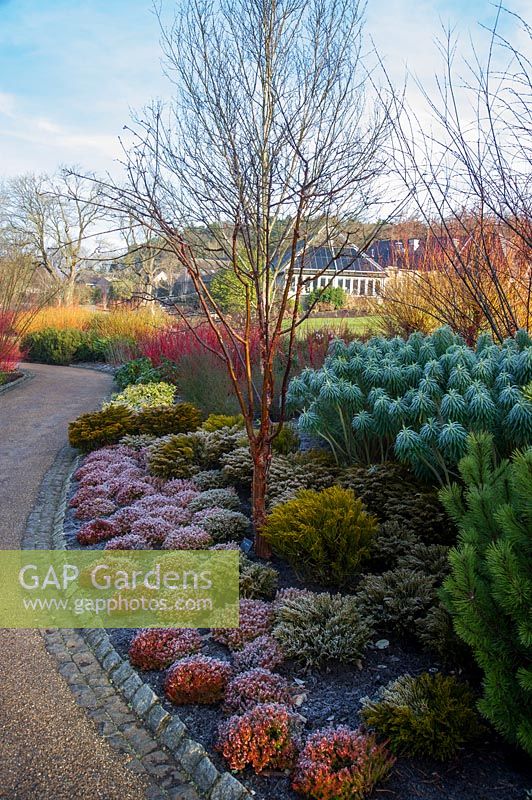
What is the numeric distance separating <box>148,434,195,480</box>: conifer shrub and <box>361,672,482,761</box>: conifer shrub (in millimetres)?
3641

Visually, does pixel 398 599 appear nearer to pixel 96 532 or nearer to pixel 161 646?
pixel 161 646

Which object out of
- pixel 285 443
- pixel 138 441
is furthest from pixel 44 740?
pixel 138 441

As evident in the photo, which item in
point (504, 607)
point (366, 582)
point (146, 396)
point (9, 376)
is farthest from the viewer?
point (9, 376)

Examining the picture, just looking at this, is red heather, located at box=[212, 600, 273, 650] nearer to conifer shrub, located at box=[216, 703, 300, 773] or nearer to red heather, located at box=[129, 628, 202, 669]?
red heather, located at box=[129, 628, 202, 669]

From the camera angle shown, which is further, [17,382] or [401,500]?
[17,382]

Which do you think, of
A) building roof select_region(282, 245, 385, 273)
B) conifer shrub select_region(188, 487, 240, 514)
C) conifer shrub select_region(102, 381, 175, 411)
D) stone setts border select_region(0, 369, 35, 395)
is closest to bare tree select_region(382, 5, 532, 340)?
building roof select_region(282, 245, 385, 273)

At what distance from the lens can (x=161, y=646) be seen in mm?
3131

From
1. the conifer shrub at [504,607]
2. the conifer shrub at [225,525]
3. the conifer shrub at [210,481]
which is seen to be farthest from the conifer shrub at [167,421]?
the conifer shrub at [504,607]

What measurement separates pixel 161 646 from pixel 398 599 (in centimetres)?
120

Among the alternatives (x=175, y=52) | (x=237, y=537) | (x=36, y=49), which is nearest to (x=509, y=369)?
(x=237, y=537)

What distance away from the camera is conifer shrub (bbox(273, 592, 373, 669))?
2.98 meters

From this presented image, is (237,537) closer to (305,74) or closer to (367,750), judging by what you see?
(367,750)

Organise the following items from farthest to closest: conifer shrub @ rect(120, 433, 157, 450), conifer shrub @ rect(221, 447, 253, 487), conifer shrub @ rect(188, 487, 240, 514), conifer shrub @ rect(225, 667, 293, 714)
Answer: conifer shrub @ rect(120, 433, 157, 450) < conifer shrub @ rect(221, 447, 253, 487) < conifer shrub @ rect(188, 487, 240, 514) < conifer shrub @ rect(225, 667, 293, 714)

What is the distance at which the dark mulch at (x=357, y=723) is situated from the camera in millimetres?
2199
